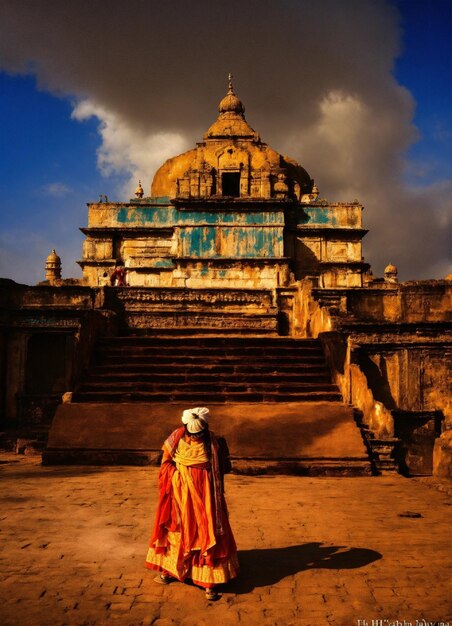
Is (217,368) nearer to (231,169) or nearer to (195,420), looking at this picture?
(195,420)

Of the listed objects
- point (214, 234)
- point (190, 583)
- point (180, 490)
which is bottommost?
point (190, 583)

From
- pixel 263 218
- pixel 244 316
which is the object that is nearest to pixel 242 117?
pixel 263 218

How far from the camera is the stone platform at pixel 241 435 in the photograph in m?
8.91

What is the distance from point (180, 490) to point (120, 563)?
2.81 ft

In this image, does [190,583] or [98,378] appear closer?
[190,583]

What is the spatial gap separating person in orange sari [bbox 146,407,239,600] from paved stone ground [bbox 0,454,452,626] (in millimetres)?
154

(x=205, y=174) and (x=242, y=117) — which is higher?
(x=242, y=117)

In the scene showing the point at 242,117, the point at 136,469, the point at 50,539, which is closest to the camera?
the point at 50,539

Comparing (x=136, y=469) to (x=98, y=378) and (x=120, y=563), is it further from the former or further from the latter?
(x=120, y=563)

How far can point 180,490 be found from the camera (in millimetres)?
4777

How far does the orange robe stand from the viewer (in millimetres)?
4531

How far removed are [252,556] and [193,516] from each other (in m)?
0.93

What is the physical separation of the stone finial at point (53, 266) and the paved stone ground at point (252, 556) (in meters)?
22.7

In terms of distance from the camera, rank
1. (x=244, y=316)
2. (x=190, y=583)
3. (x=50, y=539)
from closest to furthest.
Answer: (x=190, y=583) → (x=50, y=539) → (x=244, y=316)
